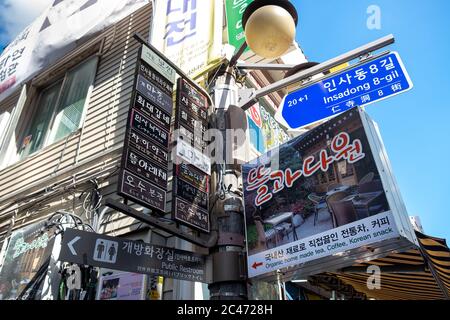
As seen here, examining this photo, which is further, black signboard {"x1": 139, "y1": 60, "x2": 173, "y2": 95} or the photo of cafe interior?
black signboard {"x1": 139, "y1": 60, "x2": 173, "y2": 95}

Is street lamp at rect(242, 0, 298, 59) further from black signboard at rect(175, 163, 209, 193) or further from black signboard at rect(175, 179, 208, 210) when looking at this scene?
black signboard at rect(175, 179, 208, 210)

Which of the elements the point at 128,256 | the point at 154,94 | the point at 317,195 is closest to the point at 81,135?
the point at 154,94

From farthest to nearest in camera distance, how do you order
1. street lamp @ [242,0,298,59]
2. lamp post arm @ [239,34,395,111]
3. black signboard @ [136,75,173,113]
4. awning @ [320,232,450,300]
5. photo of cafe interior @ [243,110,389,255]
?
awning @ [320,232,450,300]
black signboard @ [136,75,173,113]
lamp post arm @ [239,34,395,111]
street lamp @ [242,0,298,59]
photo of cafe interior @ [243,110,389,255]

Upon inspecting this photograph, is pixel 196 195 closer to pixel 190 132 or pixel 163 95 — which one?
pixel 190 132

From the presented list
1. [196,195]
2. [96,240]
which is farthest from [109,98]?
[96,240]

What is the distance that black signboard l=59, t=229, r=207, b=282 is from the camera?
3.11 m

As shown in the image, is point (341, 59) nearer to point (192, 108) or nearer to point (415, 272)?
point (192, 108)

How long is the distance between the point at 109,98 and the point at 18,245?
11.9 feet

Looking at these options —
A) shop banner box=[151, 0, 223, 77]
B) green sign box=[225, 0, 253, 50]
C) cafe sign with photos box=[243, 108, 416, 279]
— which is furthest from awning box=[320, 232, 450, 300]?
green sign box=[225, 0, 253, 50]

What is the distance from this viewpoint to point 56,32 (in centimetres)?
982

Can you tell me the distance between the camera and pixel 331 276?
18.3 feet

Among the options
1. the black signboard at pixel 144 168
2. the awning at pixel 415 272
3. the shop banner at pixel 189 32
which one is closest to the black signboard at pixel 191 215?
the black signboard at pixel 144 168

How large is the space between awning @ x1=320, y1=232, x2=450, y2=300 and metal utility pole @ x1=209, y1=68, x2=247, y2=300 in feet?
6.21

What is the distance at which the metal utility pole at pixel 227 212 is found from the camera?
370 centimetres
